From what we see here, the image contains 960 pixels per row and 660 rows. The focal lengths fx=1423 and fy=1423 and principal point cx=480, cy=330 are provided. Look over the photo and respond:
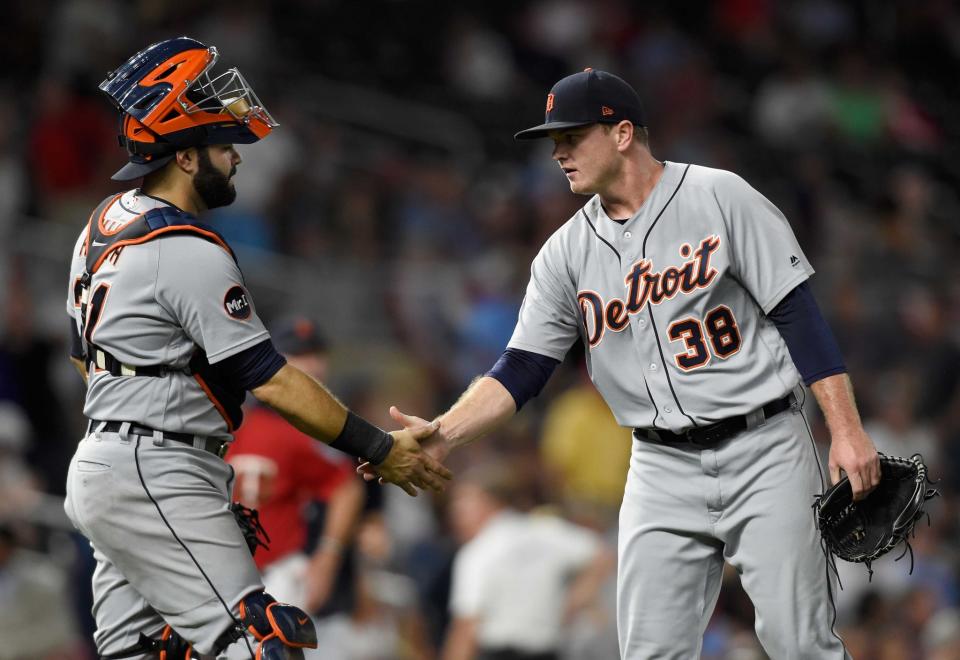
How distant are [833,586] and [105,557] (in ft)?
7.78

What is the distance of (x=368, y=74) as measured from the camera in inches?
494

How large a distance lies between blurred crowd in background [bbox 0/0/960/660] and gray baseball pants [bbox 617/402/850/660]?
324 cm

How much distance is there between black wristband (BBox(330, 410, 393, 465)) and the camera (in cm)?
462

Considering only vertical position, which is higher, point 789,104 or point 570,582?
point 789,104

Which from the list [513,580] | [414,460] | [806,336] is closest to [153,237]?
[414,460]

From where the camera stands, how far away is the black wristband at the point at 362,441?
4.62 m

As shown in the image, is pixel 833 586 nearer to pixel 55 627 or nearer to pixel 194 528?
pixel 194 528

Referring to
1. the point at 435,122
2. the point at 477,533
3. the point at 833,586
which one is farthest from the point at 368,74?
the point at 833,586

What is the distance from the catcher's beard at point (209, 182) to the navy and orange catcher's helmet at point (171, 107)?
0.07 m

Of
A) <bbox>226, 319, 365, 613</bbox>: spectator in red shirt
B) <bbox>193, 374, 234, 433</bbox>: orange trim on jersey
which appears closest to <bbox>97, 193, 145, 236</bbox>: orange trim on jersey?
<bbox>193, 374, 234, 433</bbox>: orange trim on jersey

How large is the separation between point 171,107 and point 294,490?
9.37 ft

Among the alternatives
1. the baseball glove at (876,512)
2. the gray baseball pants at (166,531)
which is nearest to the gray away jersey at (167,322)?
the gray baseball pants at (166,531)

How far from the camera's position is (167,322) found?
4.41 meters

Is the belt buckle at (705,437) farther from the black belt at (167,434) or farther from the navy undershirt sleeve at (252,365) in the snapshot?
the black belt at (167,434)
